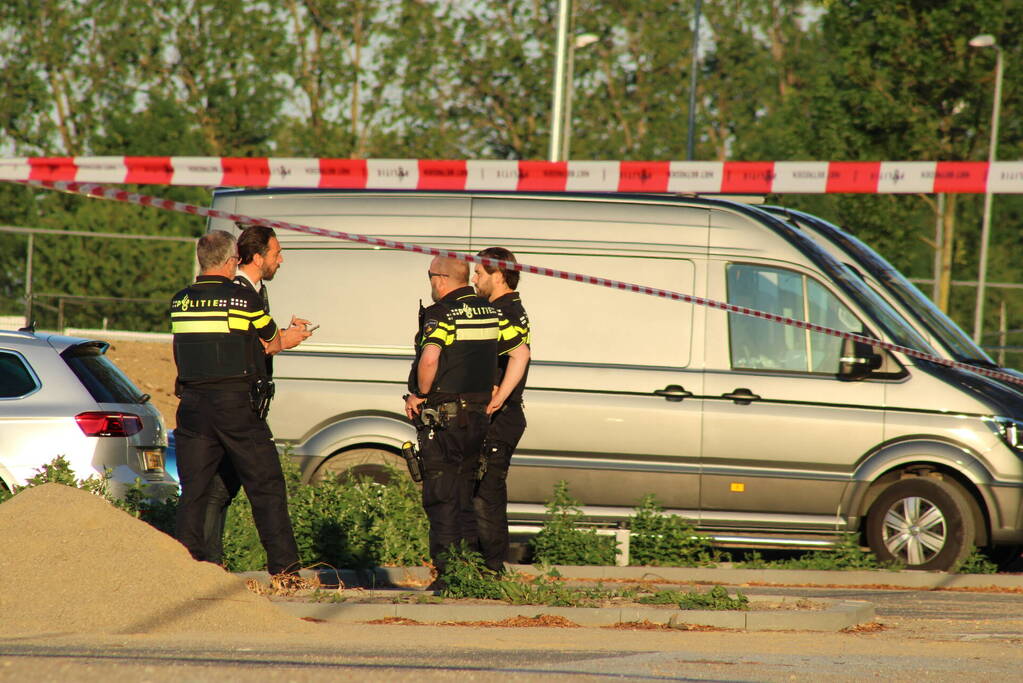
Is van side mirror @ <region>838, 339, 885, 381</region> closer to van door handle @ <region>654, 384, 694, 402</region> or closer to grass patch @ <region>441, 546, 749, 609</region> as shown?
van door handle @ <region>654, 384, 694, 402</region>

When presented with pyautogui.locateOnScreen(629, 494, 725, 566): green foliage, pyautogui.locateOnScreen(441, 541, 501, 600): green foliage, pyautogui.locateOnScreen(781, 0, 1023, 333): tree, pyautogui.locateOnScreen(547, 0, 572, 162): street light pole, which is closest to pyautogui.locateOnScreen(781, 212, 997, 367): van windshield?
pyautogui.locateOnScreen(629, 494, 725, 566): green foliage

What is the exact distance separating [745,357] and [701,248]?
767mm

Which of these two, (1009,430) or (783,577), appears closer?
(783,577)

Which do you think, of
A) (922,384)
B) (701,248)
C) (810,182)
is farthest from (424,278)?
(810,182)

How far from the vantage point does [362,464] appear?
10109 mm

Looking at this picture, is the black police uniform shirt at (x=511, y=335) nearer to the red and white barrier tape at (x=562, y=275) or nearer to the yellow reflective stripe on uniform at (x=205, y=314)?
the red and white barrier tape at (x=562, y=275)

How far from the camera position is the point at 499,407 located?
27.1ft

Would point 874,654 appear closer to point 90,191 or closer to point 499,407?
point 499,407

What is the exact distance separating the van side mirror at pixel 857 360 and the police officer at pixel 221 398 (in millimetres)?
4039

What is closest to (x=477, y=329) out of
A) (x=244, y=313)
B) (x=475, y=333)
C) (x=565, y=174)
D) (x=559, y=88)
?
(x=475, y=333)

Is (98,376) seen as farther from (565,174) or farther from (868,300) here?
(565,174)

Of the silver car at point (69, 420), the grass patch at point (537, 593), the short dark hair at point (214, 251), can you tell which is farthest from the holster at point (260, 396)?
the silver car at point (69, 420)

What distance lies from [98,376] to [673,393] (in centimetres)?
356

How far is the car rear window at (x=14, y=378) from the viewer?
29.5 feet
